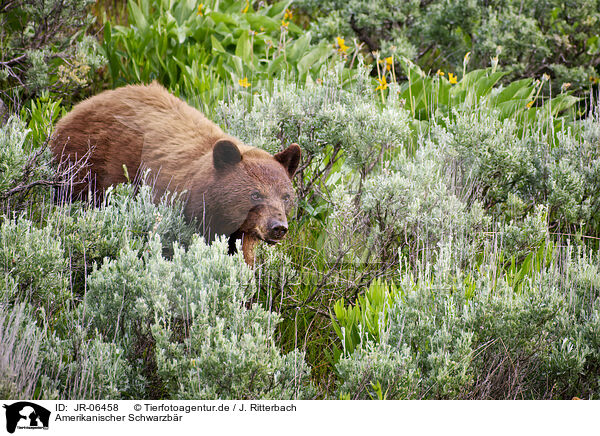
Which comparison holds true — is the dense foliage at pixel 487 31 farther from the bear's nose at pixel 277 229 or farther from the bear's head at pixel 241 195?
the bear's nose at pixel 277 229

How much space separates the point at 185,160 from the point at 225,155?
451 mm

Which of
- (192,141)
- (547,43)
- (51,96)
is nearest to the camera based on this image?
(192,141)

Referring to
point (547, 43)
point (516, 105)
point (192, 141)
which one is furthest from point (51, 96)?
point (547, 43)

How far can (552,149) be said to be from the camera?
5.11 metres

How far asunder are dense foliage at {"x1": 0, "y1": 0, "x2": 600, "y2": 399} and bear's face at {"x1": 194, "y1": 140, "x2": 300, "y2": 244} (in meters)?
0.22

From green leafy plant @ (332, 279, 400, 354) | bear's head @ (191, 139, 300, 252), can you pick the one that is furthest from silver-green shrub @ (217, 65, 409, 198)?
green leafy plant @ (332, 279, 400, 354)

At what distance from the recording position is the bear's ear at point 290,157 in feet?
12.8

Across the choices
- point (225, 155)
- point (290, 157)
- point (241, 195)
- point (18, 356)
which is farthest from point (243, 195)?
point (18, 356)

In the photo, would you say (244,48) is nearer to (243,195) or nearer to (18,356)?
(243,195)
